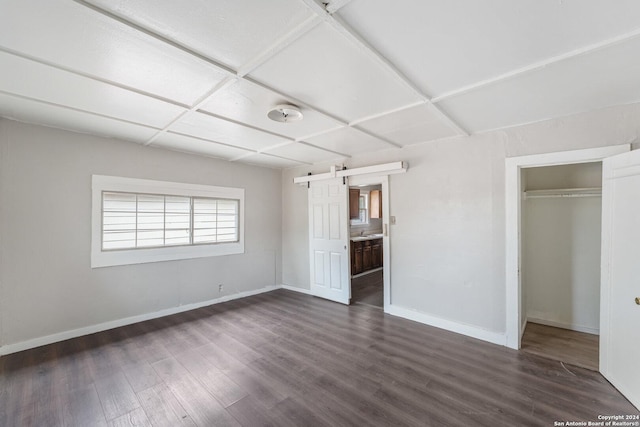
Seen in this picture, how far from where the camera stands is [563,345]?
289 centimetres

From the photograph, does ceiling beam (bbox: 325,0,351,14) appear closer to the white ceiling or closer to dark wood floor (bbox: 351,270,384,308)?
the white ceiling

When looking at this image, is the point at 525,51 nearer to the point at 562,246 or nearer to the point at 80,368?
the point at 562,246

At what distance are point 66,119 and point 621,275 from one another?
5.43 metres

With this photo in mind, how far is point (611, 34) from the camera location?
143 cm

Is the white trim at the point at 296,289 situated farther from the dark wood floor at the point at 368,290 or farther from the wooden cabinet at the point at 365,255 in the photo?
the wooden cabinet at the point at 365,255

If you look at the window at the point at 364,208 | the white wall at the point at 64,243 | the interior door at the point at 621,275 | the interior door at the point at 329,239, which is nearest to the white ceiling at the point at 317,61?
the white wall at the point at 64,243

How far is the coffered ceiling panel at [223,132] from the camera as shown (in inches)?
107

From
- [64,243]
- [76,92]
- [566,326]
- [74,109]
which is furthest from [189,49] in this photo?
[566,326]

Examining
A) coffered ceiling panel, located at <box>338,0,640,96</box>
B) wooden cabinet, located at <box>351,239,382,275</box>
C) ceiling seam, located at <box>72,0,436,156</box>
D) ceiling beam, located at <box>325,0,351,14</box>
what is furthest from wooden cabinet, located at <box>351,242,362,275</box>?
ceiling beam, located at <box>325,0,351,14</box>

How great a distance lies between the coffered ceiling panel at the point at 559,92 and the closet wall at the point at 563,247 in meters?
1.15

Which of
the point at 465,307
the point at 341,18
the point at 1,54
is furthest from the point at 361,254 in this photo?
the point at 1,54

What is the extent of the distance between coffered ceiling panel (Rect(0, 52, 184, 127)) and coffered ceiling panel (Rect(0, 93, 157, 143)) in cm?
21

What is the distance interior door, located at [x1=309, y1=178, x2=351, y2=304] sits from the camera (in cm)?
444

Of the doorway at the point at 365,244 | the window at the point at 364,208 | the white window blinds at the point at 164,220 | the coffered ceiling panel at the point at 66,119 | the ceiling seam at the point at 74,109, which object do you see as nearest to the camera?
the ceiling seam at the point at 74,109
